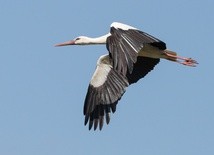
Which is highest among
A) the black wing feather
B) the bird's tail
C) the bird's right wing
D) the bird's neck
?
the bird's neck

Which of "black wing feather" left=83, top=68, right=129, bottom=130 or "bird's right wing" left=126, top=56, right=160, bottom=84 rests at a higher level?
"bird's right wing" left=126, top=56, right=160, bottom=84

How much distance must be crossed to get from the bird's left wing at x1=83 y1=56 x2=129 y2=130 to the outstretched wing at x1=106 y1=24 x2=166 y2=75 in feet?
6.15

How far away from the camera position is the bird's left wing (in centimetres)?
1867

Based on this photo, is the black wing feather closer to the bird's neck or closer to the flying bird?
the flying bird

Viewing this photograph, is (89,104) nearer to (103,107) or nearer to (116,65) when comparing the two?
(103,107)

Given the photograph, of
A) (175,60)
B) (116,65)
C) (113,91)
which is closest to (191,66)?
(175,60)

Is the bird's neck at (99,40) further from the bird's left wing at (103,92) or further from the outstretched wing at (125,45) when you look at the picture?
the outstretched wing at (125,45)

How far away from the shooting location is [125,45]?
1622 cm

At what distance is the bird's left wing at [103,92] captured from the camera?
18672mm

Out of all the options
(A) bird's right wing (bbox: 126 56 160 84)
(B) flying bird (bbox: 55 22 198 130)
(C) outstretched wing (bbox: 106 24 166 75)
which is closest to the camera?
(C) outstretched wing (bbox: 106 24 166 75)

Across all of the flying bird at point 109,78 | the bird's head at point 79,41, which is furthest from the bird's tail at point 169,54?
the bird's head at point 79,41

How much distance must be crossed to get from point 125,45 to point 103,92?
2.84 metres

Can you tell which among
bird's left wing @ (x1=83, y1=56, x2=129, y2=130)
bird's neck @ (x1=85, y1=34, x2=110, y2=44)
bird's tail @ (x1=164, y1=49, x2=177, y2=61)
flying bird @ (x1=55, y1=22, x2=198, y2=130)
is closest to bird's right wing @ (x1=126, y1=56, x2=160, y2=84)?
flying bird @ (x1=55, y1=22, x2=198, y2=130)

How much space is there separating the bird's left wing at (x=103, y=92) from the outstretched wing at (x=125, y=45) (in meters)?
1.88
